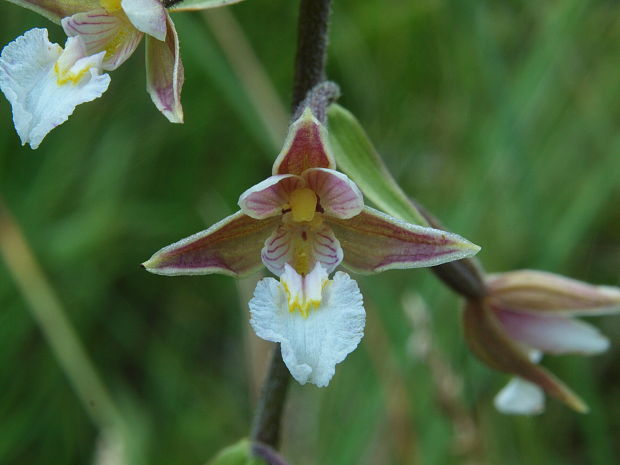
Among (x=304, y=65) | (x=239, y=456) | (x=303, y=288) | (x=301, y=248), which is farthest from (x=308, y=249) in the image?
(x=239, y=456)

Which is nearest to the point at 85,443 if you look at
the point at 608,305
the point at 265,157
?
the point at 265,157

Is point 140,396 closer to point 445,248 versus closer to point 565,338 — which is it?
point 565,338

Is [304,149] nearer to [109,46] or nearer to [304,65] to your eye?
[304,65]

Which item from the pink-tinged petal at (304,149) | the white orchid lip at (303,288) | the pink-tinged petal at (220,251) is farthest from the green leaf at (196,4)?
the white orchid lip at (303,288)

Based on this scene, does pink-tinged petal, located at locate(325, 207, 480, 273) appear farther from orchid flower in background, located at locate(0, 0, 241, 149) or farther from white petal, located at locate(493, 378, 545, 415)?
white petal, located at locate(493, 378, 545, 415)

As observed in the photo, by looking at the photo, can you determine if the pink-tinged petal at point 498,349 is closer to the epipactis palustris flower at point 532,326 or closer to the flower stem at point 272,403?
the epipactis palustris flower at point 532,326

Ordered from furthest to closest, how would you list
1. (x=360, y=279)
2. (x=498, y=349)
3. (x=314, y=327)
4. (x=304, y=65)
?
(x=360, y=279)
(x=498, y=349)
(x=304, y=65)
(x=314, y=327)

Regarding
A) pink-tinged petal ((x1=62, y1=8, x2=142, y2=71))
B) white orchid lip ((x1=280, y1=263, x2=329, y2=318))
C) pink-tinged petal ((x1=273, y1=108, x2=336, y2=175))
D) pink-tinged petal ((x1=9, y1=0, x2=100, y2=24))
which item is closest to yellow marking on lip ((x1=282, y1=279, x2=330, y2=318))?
white orchid lip ((x1=280, y1=263, x2=329, y2=318))
